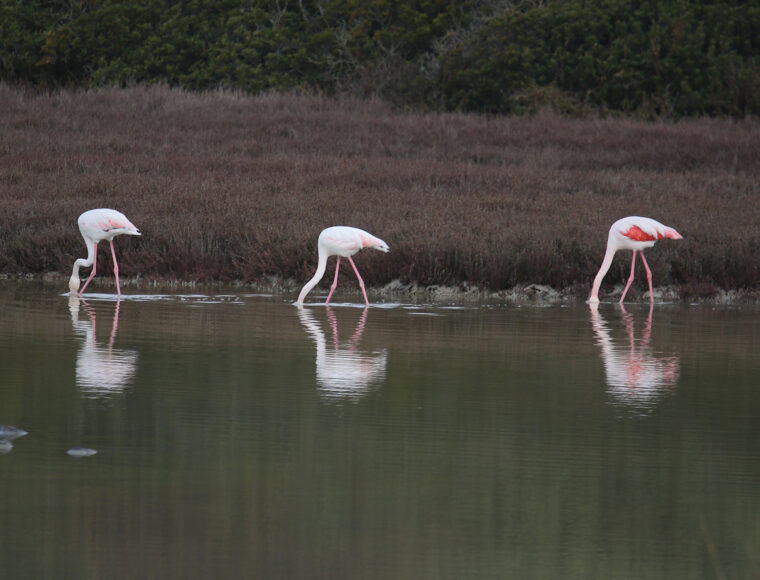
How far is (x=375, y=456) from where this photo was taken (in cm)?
605

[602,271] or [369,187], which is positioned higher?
[369,187]

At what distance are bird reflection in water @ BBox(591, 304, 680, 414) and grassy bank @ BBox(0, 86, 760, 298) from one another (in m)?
4.78

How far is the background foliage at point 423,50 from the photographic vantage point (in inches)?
1366

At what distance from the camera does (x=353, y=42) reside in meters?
40.3

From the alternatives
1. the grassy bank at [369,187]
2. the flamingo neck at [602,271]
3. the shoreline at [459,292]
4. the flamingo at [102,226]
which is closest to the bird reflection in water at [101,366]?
the flamingo at [102,226]

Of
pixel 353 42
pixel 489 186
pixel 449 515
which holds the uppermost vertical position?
pixel 353 42

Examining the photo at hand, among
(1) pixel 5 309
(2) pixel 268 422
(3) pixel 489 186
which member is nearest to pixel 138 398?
(2) pixel 268 422

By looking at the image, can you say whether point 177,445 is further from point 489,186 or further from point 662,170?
point 662,170

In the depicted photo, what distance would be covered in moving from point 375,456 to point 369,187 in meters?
16.6

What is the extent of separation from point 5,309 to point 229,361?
4.09 meters

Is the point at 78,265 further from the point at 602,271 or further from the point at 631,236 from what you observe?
the point at 631,236

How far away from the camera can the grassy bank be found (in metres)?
16.4

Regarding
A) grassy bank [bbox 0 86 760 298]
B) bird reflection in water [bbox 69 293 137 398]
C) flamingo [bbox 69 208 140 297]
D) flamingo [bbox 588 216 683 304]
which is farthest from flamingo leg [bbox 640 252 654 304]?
bird reflection in water [bbox 69 293 137 398]

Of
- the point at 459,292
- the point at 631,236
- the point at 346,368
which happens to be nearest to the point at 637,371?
the point at 346,368
